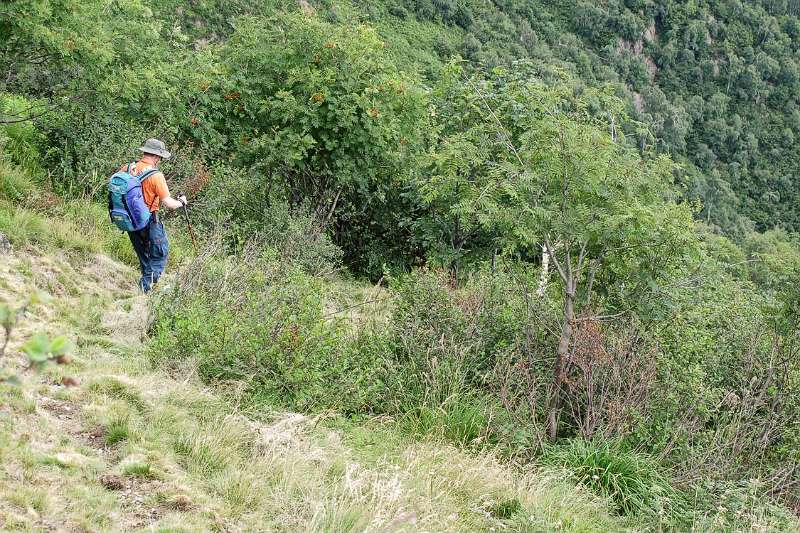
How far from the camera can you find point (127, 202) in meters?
6.36

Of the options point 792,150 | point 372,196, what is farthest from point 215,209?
point 792,150

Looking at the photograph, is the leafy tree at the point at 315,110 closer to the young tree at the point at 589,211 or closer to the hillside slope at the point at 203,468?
the young tree at the point at 589,211

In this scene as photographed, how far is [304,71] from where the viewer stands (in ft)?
33.7

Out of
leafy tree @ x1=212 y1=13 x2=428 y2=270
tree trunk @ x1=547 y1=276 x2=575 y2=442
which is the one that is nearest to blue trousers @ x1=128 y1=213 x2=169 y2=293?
leafy tree @ x1=212 y1=13 x2=428 y2=270

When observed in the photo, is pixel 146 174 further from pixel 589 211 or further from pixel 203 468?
pixel 589 211

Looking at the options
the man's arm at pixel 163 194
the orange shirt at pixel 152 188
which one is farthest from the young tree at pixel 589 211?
the orange shirt at pixel 152 188

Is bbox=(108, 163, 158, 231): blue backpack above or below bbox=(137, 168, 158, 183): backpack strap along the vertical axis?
below

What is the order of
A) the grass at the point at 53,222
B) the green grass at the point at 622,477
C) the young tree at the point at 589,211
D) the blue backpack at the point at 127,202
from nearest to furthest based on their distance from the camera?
1. the green grass at the point at 622,477
2. the young tree at the point at 589,211
3. the blue backpack at the point at 127,202
4. the grass at the point at 53,222

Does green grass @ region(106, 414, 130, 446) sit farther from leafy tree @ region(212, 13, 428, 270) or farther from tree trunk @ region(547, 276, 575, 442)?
leafy tree @ region(212, 13, 428, 270)

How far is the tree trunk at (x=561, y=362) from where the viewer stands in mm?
6074

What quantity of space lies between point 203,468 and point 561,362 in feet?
11.9

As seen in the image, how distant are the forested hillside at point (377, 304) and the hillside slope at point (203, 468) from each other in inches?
0.9

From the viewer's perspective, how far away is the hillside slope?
3.13 metres

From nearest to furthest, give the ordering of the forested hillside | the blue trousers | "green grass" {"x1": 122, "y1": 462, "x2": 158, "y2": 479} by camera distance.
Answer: "green grass" {"x1": 122, "y1": 462, "x2": 158, "y2": 479}, the forested hillside, the blue trousers
